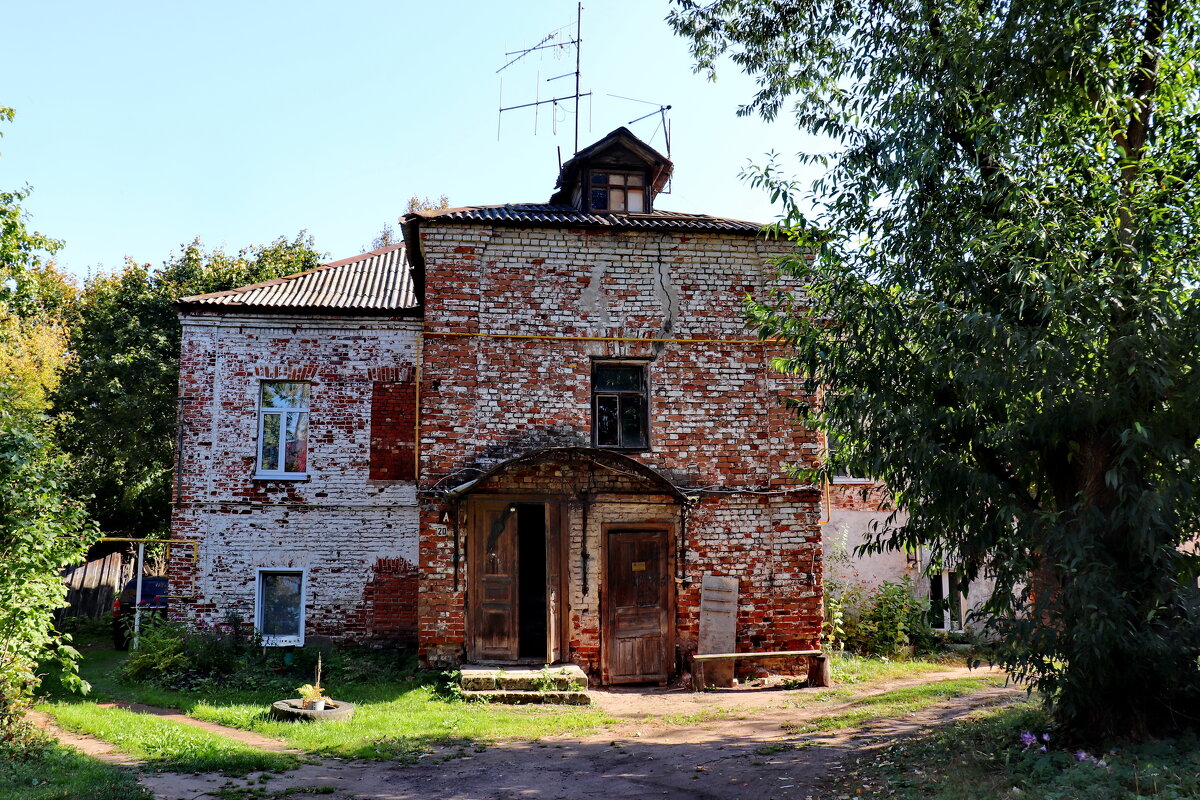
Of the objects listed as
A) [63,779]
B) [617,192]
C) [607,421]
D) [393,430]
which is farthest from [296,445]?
[63,779]

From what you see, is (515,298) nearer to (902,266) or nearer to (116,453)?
(902,266)

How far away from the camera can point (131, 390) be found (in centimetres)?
2230

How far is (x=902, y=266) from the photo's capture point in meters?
7.39

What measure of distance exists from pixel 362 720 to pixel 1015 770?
21.7 ft

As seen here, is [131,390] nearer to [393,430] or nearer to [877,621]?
[393,430]

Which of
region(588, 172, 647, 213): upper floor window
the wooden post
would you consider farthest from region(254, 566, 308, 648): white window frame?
the wooden post

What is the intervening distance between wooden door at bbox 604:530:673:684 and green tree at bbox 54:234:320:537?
1514 centimetres

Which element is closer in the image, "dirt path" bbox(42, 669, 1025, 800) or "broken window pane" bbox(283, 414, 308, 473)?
"dirt path" bbox(42, 669, 1025, 800)

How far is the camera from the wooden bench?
11.7 meters

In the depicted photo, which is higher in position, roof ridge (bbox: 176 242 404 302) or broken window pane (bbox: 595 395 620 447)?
roof ridge (bbox: 176 242 404 302)

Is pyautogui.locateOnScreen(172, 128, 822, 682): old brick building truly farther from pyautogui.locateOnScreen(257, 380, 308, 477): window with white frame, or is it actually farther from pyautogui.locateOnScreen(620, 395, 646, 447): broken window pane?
pyautogui.locateOnScreen(257, 380, 308, 477): window with white frame

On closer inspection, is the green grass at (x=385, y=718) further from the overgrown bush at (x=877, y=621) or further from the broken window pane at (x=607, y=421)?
the overgrown bush at (x=877, y=621)

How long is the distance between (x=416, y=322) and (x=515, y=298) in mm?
3331

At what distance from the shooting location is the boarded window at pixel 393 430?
48.3 feet
